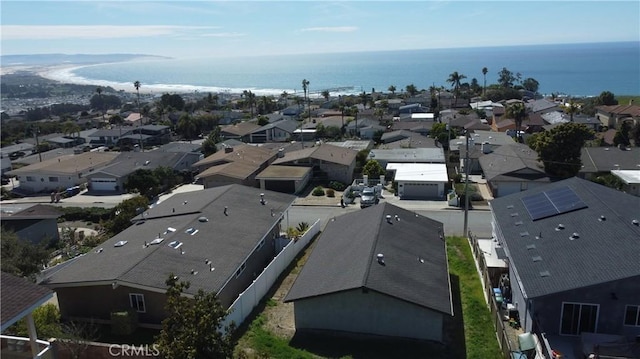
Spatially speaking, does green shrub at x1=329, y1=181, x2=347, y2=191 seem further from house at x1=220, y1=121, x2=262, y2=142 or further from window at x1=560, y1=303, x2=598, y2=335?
house at x1=220, y1=121, x2=262, y2=142

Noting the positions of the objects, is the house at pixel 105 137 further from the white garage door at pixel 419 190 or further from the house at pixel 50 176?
the white garage door at pixel 419 190

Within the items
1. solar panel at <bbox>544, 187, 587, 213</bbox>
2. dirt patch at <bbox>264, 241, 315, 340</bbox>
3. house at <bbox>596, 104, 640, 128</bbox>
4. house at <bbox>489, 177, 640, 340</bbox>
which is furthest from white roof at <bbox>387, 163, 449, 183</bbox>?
house at <bbox>596, 104, 640, 128</bbox>

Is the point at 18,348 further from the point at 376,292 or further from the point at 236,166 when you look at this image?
the point at 236,166

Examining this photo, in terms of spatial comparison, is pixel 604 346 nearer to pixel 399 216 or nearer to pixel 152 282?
pixel 399 216

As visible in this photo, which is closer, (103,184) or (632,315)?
(632,315)

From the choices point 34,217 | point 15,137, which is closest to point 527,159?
point 34,217

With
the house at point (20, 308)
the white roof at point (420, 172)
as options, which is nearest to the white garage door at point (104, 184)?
the white roof at point (420, 172)

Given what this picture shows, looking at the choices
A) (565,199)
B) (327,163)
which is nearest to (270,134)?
(327,163)
